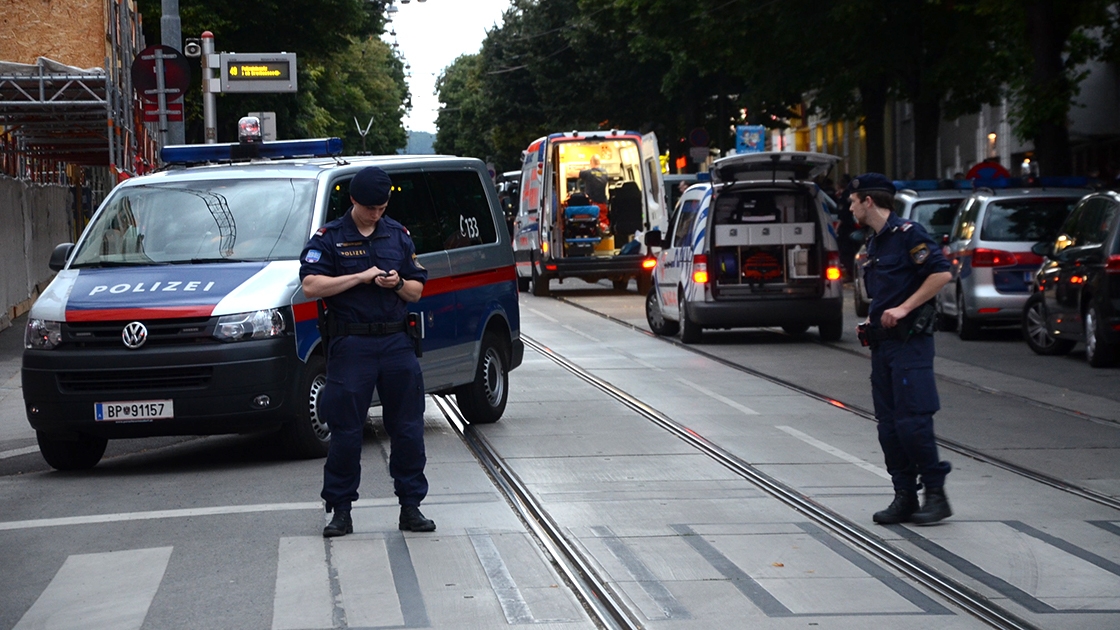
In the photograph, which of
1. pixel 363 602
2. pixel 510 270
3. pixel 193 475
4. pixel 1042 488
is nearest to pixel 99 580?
pixel 363 602

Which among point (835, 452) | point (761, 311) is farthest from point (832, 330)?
point (835, 452)

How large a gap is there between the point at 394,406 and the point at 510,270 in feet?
16.2

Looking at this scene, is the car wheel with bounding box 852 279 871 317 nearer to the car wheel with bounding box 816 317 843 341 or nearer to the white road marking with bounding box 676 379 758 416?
the car wheel with bounding box 816 317 843 341

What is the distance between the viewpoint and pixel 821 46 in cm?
3098

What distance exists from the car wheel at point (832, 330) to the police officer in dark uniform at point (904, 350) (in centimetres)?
1140

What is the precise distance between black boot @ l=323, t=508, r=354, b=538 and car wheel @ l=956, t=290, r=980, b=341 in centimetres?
1320

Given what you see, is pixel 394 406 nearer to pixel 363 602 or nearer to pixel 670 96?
pixel 363 602

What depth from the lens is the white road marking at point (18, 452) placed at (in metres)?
11.5

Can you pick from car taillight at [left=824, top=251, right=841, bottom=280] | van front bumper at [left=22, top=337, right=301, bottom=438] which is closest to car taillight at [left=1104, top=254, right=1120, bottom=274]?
Result: car taillight at [left=824, top=251, right=841, bottom=280]

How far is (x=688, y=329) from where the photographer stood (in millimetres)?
19594

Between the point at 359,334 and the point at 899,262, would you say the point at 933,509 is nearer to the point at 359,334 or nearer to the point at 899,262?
the point at 899,262

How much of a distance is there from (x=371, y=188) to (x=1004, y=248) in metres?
13.0

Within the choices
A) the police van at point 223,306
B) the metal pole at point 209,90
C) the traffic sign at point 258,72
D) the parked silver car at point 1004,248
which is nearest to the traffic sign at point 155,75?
the traffic sign at point 258,72

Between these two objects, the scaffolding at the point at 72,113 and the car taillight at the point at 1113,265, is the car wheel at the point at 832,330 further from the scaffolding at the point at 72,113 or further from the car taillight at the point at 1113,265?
the scaffolding at the point at 72,113
